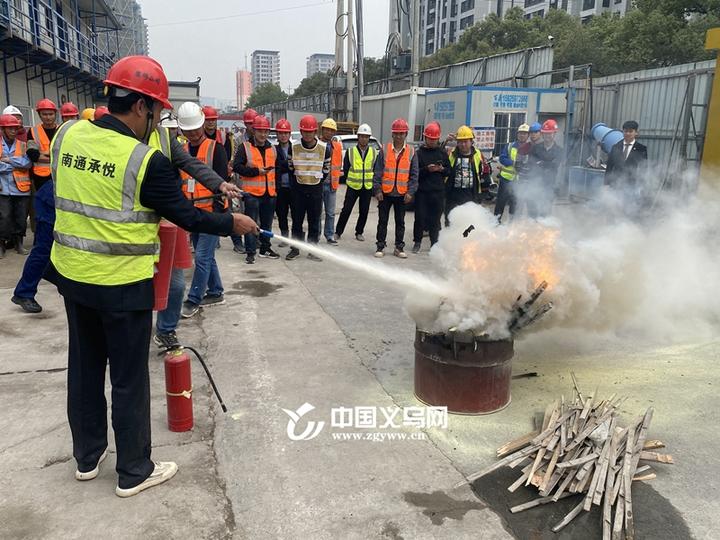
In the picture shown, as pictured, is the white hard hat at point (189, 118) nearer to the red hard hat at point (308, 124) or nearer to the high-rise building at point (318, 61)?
the red hard hat at point (308, 124)

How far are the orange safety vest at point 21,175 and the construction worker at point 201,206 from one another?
309 cm

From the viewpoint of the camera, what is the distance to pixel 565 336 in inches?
214

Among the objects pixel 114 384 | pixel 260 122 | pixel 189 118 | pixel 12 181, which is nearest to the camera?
pixel 114 384

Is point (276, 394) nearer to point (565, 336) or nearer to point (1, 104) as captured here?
point (565, 336)

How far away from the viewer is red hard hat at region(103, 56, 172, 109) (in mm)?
2775

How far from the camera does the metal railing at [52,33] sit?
48.7 feet

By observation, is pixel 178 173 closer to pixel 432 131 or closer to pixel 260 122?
pixel 260 122

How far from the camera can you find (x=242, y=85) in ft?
437

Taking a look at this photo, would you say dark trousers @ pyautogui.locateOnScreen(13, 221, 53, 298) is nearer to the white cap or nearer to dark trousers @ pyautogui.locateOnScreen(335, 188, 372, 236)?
the white cap

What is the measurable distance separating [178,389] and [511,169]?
7785 mm

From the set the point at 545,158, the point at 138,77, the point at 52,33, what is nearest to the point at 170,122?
the point at 138,77

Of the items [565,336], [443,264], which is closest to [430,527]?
[443,264]

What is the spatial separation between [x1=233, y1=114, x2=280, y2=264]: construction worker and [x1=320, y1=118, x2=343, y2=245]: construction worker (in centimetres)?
135

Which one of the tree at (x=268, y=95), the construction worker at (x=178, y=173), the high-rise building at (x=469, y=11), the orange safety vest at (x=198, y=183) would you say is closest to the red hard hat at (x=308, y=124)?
the orange safety vest at (x=198, y=183)
